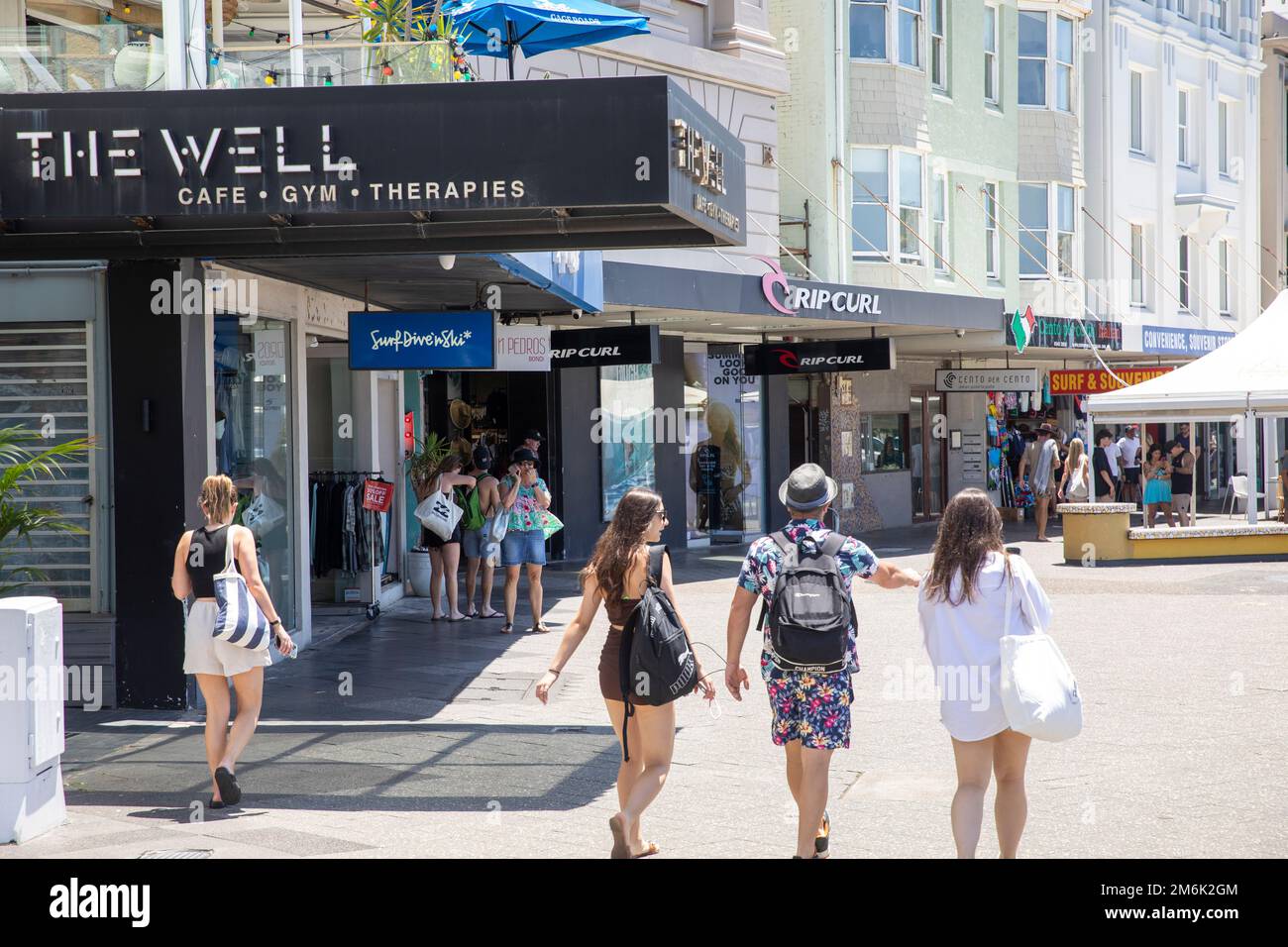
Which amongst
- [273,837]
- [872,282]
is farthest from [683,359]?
[273,837]

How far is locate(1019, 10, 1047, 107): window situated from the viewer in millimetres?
29625

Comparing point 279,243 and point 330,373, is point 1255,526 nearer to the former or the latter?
point 330,373

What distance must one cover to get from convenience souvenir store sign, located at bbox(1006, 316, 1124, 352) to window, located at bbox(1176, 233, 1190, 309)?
7.16m

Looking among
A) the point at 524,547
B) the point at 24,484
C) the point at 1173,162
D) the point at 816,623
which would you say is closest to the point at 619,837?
the point at 816,623

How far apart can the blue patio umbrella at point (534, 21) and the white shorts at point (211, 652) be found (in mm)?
6070

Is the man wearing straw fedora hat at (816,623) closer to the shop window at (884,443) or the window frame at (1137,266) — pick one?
the shop window at (884,443)

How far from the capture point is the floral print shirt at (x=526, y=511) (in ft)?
46.5

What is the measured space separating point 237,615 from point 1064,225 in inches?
1021

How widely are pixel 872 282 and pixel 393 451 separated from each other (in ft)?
37.2

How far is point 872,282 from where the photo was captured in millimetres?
25359

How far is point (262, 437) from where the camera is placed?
12.8m

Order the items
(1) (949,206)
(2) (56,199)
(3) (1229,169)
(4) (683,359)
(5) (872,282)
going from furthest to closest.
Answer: (3) (1229,169) → (1) (949,206) → (5) (872,282) → (4) (683,359) → (2) (56,199)

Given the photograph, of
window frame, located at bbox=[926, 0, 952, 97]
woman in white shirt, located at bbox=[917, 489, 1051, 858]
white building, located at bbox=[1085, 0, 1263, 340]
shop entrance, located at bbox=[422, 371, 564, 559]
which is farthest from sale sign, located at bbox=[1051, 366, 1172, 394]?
woman in white shirt, located at bbox=[917, 489, 1051, 858]

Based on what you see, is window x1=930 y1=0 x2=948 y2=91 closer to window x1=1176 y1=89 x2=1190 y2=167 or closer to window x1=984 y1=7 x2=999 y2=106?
window x1=984 y1=7 x2=999 y2=106
